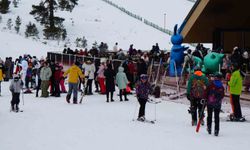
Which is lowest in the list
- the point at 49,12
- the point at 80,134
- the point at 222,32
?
the point at 80,134

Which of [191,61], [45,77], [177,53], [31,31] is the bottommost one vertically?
[45,77]

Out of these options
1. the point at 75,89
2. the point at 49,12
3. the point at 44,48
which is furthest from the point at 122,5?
the point at 75,89

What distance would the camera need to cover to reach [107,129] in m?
12.1

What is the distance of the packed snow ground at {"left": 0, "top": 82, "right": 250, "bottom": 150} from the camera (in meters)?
10.1

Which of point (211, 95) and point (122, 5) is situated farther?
point (122, 5)

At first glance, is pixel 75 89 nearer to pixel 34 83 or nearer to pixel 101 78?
pixel 101 78

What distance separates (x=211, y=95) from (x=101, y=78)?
1035 centimetres

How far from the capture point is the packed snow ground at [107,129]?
10133 mm

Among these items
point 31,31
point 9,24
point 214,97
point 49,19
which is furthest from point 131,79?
point 9,24

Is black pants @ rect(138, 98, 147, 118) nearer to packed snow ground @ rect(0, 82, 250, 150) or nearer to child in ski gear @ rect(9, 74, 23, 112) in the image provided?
packed snow ground @ rect(0, 82, 250, 150)

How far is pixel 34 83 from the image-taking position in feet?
81.3

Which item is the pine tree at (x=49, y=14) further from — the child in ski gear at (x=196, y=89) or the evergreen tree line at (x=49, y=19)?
the child in ski gear at (x=196, y=89)

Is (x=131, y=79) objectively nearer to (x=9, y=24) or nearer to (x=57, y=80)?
(x=57, y=80)

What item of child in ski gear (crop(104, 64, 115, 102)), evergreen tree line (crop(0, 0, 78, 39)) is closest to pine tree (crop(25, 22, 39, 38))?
evergreen tree line (crop(0, 0, 78, 39))
